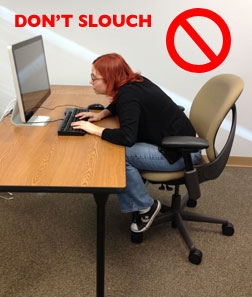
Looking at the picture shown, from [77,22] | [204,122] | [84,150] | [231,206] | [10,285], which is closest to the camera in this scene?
[84,150]

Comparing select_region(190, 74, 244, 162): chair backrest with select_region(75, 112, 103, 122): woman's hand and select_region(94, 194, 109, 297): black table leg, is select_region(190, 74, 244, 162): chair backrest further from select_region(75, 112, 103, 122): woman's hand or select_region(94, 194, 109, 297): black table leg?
select_region(94, 194, 109, 297): black table leg

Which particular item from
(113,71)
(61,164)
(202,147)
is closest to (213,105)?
(202,147)

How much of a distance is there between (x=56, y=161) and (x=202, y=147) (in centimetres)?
67

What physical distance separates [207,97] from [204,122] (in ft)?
0.50

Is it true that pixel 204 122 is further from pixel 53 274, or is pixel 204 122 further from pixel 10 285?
pixel 10 285

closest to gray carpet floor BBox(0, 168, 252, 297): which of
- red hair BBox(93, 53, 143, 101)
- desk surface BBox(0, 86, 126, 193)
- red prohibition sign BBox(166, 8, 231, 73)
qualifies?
desk surface BBox(0, 86, 126, 193)

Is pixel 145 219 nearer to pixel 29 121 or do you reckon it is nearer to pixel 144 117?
pixel 144 117

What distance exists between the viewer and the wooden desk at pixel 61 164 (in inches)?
43.4

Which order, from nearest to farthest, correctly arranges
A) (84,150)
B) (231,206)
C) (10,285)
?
(84,150) → (10,285) → (231,206)

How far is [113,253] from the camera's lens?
1808mm

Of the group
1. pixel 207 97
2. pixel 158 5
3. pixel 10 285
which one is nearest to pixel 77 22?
pixel 158 5

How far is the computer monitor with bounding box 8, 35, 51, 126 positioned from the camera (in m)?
1.41

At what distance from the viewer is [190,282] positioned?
5.31 feet

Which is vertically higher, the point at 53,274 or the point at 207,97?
the point at 207,97
